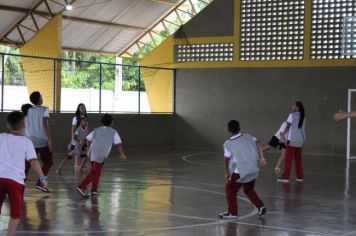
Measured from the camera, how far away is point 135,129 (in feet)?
78.7

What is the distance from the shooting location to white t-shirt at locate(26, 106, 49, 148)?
38.2 ft

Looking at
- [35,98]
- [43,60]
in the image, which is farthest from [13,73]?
[35,98]

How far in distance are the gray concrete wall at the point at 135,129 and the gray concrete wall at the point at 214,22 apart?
12.2 feet

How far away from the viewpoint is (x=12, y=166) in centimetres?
655

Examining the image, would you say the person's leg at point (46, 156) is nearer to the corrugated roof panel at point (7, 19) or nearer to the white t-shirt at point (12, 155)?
the white t-shirt at point (12, 155)

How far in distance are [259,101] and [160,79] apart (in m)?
4.84

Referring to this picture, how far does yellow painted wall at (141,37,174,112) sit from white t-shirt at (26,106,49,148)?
14704 mm

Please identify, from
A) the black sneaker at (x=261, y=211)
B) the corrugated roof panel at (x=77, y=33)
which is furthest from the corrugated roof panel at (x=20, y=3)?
the black sneaker at (x=261, y=211)

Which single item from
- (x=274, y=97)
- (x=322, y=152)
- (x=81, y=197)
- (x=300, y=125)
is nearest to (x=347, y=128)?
(x=322, y=152)

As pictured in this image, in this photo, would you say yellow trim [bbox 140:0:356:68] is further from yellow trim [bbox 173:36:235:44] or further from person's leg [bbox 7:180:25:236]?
person's leg [bbox 7:180:25:236]

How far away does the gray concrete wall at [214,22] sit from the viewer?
24.8m

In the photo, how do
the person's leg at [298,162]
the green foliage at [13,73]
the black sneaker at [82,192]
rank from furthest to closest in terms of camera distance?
1. the green foliage at [13,73]
2. the person's leg at [298,162]
3. the black sneaker at [82,192]

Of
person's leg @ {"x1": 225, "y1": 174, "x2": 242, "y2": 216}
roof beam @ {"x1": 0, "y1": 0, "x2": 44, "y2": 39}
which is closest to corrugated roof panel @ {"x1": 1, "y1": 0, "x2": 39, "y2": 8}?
roof beam @ {"x1": 0, "y1": 0, "x2": 44, "y2": 39}

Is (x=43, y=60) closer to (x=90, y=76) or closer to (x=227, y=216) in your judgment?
(x=227, y=216)
